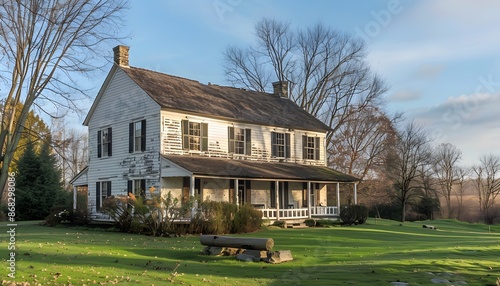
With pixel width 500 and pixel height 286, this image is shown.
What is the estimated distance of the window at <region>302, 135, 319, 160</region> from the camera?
115ft

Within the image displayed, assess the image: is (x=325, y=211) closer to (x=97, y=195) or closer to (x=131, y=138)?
(x=131, y=138)

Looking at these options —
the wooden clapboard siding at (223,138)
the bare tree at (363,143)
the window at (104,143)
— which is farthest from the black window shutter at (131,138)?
the bare tree at (363,143)

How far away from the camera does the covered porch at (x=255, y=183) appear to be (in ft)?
84.6

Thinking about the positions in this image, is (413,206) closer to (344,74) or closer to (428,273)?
(344,74)

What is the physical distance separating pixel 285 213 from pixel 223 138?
19.1ft

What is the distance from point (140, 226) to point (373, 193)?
32031 mm

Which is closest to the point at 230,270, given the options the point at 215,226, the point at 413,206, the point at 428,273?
the point at 428,273

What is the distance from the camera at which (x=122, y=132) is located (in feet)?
96.0

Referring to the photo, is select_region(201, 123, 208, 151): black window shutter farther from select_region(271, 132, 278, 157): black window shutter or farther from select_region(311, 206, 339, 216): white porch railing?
select_region(311, 206, 339, 216): white porch railing

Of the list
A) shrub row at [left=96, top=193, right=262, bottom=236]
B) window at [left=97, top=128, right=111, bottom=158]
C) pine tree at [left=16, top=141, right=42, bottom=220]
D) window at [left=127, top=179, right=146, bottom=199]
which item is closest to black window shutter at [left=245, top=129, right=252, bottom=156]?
window at [left=127, top=179, right=146, bottom=199]

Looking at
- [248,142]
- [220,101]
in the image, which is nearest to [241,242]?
[248,142]

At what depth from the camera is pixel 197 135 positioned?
1117 inches

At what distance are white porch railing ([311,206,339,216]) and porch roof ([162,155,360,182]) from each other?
6.24 feet

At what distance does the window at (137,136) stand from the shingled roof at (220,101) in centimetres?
201
